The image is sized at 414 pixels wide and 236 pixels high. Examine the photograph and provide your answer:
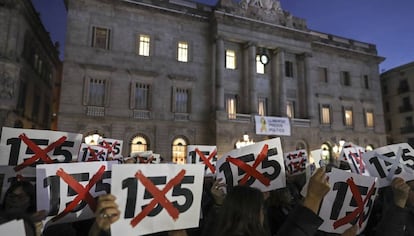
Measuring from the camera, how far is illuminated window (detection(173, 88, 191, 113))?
2319 cm

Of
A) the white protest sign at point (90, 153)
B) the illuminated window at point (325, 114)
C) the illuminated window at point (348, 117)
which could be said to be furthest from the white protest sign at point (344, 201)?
the illuminated window at point (348, 117)

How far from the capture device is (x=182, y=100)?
77.2ft

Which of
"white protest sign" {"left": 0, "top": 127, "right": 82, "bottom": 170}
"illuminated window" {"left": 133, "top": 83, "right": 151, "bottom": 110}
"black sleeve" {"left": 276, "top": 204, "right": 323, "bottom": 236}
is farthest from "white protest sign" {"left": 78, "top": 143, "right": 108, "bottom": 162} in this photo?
"illuminated window" {"left": 133, "top": 83, "right": 151, "bottom": 110}

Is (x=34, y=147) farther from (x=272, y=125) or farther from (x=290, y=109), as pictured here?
(x=290, y=109)

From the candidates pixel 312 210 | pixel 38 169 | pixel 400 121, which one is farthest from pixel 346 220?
pixel 400 121

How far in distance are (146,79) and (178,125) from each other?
4550 millimetres

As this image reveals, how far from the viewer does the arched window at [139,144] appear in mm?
21328

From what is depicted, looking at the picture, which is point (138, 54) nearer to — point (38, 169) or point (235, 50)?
point (235, 50)

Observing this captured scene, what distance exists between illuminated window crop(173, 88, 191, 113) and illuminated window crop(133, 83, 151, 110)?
223cm

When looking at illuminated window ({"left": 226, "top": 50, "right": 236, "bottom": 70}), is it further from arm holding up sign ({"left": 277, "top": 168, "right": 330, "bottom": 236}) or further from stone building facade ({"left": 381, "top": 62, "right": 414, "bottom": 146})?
stone building facade ({"left": 381, "top": 62, "right": 414, "bottom": 146})

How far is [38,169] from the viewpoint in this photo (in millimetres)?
3361

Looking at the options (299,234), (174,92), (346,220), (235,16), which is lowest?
(346,220)

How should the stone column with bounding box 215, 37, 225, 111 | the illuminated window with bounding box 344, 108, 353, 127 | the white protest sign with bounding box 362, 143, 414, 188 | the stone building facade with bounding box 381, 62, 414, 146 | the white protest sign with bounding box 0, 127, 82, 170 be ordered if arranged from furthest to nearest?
the stone building facade with bounding box 381, 62, 414, 146, the illuminated window with bounding box 344, 108, 353, 127, the stone column with bounding box 215, 37, 225, 111, the white protest sign with bounding box 0, 127, 82, 170, the white protest sign with bounding box 362, 143, 414, 188

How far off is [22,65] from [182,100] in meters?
12.6
